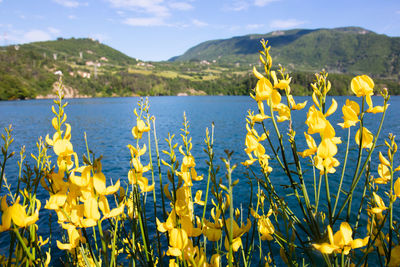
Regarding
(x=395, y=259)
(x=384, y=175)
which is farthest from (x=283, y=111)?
(x=395, y=259)


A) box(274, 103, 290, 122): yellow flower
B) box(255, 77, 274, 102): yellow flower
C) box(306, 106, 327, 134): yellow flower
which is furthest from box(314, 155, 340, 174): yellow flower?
box(255, 77, 274, 102): yellow flower

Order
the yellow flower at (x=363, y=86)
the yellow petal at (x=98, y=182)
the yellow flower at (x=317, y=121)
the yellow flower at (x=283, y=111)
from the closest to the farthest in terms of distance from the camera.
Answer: the yellow petal at (x=98, y=182) → the yellow flower at (x=317, y=121) → the yellow flower at (x=363, y=86) → the yellow flower at (x=283, y=111)

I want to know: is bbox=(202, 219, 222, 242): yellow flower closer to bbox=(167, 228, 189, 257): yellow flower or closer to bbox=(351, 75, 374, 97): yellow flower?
bbox=(167, 228, 189, 257): yellow flower

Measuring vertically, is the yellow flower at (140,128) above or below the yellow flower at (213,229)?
above

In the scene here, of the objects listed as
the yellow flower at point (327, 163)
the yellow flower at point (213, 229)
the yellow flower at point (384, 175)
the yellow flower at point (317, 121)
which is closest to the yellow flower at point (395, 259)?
the yellow flower at point (384, 175)

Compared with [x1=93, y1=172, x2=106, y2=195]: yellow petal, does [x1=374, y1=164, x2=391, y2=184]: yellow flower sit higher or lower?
lower

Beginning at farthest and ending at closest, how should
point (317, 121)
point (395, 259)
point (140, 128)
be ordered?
point (140, 128) → point (395, 259) → point (317, 121)

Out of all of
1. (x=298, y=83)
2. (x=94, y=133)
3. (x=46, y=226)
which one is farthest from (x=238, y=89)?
(x=46, y=226)

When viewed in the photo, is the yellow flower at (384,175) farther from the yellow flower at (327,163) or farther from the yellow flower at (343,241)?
the yellow flower at (343,241)

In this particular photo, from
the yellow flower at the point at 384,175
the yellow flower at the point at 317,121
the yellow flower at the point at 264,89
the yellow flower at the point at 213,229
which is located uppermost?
the yellow flower at the point at 264,89

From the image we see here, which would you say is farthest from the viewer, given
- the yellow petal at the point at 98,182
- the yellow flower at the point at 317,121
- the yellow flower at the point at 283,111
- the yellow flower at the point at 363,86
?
the yellow flower at the point at 283,111

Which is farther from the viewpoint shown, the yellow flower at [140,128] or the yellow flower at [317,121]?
the yellow flower at [140,128]

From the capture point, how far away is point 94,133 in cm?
2469

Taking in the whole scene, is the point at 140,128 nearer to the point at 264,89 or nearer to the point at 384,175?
the point at 264,89
